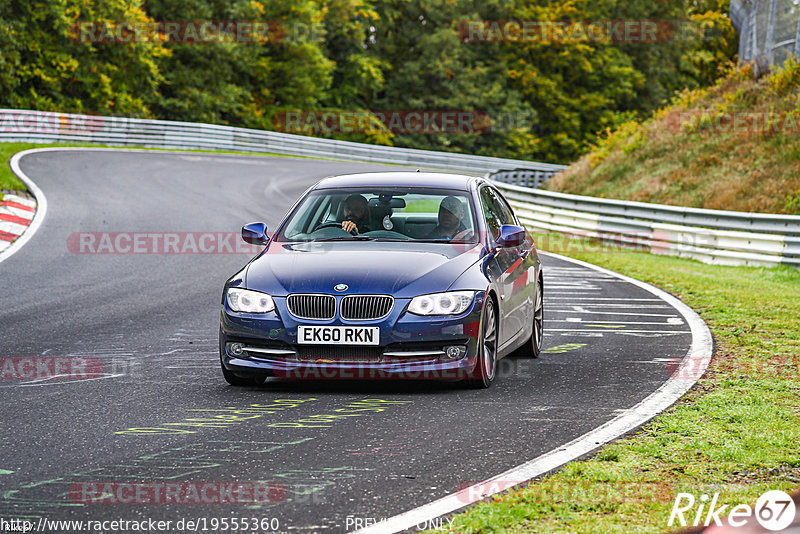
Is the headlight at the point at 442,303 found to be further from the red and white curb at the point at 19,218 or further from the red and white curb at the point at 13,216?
the red and white curb at the point at 13,216

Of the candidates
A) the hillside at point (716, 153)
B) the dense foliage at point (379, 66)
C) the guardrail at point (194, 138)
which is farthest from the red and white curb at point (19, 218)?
the dense foliage at point (379, 66)

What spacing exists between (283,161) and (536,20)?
30811 millimetres

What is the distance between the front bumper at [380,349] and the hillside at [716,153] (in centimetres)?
1849

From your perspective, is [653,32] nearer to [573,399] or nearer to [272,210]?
[272,210]

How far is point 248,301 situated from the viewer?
7.50m

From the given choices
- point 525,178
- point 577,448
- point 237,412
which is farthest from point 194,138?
point 577,448

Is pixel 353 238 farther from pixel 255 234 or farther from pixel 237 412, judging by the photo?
pixel 237 412

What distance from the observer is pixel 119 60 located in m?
47.1

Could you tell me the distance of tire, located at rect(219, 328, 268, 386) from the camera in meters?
7.63

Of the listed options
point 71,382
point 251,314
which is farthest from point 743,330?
point 71,382

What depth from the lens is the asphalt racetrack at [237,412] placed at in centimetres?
491

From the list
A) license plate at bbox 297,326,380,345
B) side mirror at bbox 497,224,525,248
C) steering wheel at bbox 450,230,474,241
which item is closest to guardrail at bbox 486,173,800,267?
side mirror at bbox 497,224,525,248

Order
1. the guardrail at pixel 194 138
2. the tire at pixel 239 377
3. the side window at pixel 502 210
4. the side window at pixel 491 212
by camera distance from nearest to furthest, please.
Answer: the tire at pixel 239 377 < the side window at pixel 491 212 < the side window at pixel 502 210 < the guardrail at pixel 194 138

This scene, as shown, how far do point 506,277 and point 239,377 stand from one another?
7.05ft
